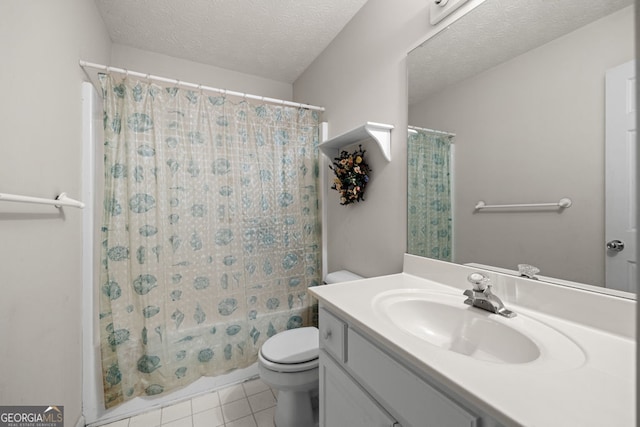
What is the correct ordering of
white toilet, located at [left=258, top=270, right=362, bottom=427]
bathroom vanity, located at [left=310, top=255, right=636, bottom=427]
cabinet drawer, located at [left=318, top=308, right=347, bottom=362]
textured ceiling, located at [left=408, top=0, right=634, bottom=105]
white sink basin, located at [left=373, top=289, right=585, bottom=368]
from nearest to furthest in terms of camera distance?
bathroom vanity, located at [left=310, top=255, right=636, bottom=427] < white sink basin, located at [left=373, top=289, right=585, bottom=368] < textured ceiling, located at [left=408, top=0, right=634, bottom=105] < cabinet drawer, located at [left=318, top=308, right=347, bottom=362] < white toilet, located at [left=258, top=270, right=362, bottom=427]

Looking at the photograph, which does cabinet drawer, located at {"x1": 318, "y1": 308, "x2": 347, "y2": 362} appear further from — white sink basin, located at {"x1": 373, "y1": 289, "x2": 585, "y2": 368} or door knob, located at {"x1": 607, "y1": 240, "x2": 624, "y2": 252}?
door knob, located at {"x1": 607, "y1": 240, "x2": 624, "y2": 252}

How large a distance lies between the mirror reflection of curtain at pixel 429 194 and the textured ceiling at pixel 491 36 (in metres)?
0.23

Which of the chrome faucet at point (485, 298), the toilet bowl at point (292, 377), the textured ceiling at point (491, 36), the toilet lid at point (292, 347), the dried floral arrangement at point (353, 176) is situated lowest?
the toilet bowl at point (292, 377)

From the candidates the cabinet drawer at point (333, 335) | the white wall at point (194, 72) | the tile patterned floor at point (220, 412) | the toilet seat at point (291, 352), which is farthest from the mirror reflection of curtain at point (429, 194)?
the white wall at point (194, 72)

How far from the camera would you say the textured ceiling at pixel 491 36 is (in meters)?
0.79

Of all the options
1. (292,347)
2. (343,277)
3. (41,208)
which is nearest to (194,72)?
(41,208)

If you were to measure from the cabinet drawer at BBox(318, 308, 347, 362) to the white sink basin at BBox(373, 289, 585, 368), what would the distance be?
0.48 ft

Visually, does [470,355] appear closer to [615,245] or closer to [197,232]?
[615,245]

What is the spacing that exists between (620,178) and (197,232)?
192 centimetres

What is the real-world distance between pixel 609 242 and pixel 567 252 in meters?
0.10

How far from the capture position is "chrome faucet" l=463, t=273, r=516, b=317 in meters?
0.84

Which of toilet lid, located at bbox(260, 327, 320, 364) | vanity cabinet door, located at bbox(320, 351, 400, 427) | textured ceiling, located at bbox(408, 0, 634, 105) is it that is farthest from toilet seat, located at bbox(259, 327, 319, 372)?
textured ceiling, located at bbox(408, 0, 634, 105)

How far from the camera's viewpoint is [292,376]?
4.39 ft

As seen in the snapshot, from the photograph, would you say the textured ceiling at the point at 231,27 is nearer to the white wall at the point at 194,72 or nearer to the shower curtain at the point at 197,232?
the white wall at the point at 194,72
